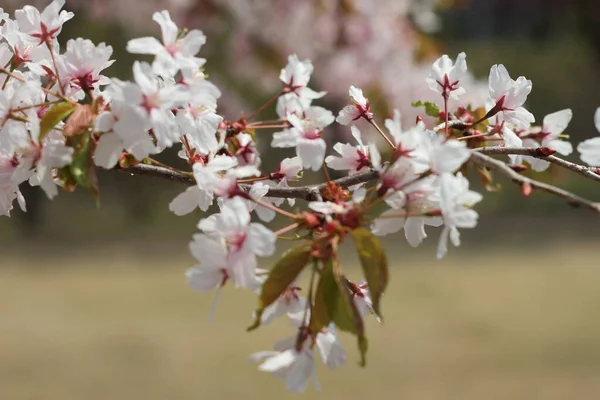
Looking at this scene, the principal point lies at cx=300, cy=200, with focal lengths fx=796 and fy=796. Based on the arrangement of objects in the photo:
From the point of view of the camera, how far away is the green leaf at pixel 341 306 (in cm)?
42

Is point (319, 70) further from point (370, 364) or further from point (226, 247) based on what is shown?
point (226, 247)

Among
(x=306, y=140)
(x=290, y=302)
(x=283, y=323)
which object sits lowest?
(x=283, y=323)

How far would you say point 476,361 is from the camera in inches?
133

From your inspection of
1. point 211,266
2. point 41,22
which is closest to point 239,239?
point 211,266

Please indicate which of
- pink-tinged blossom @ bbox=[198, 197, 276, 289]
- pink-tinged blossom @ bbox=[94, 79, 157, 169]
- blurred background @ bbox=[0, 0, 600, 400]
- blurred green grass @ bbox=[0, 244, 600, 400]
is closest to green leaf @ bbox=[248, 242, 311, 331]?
pink-tinged blossom @ bbox=[198, 197, 276, 289]

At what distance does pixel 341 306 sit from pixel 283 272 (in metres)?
0.04

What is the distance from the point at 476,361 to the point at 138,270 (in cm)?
219

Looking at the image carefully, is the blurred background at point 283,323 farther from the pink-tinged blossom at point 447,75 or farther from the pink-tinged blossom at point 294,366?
the pink-tinged blossom at point 294,366

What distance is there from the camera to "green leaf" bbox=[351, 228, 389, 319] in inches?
16.6

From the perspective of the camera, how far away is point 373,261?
0.42m

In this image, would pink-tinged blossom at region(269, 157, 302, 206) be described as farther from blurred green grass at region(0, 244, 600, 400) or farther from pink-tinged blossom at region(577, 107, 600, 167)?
blurred green grass at region(0, 244, 600, 400)

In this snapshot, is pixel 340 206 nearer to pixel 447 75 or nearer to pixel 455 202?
pixel 455 202

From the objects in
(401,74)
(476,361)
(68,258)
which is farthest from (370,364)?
(68,258)

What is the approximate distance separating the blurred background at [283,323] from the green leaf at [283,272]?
6.18 feet
